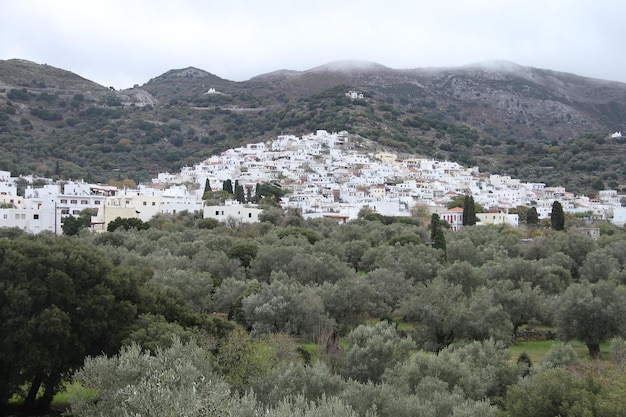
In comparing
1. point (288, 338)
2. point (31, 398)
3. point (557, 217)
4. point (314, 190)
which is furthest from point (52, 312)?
point (314, 190)

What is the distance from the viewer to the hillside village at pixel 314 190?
200 ft

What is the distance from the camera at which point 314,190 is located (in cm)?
8906

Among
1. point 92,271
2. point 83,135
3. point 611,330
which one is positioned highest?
point 83,135

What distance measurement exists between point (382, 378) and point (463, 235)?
3602 cm

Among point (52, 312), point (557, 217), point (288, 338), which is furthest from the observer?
point (557, 217)

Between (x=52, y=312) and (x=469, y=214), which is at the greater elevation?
(x=469, y=214)

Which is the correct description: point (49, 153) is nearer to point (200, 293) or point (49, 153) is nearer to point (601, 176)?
point (601, 176)

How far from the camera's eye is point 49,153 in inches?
4392

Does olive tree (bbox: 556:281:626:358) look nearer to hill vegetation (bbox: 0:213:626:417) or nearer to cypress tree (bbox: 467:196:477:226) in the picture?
hill vegetation (bbox: 0:213:626:417)

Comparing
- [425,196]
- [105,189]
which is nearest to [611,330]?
[105,189]

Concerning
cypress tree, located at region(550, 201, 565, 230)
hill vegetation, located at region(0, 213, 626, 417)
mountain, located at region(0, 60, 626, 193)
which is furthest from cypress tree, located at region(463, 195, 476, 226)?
mountain, located at region(0, 60, 626, 193)

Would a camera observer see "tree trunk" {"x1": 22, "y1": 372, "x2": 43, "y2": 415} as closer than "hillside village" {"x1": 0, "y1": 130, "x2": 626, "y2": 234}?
Yes

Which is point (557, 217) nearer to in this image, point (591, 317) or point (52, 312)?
point (591, 317)

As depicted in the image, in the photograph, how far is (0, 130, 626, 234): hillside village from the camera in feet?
200
